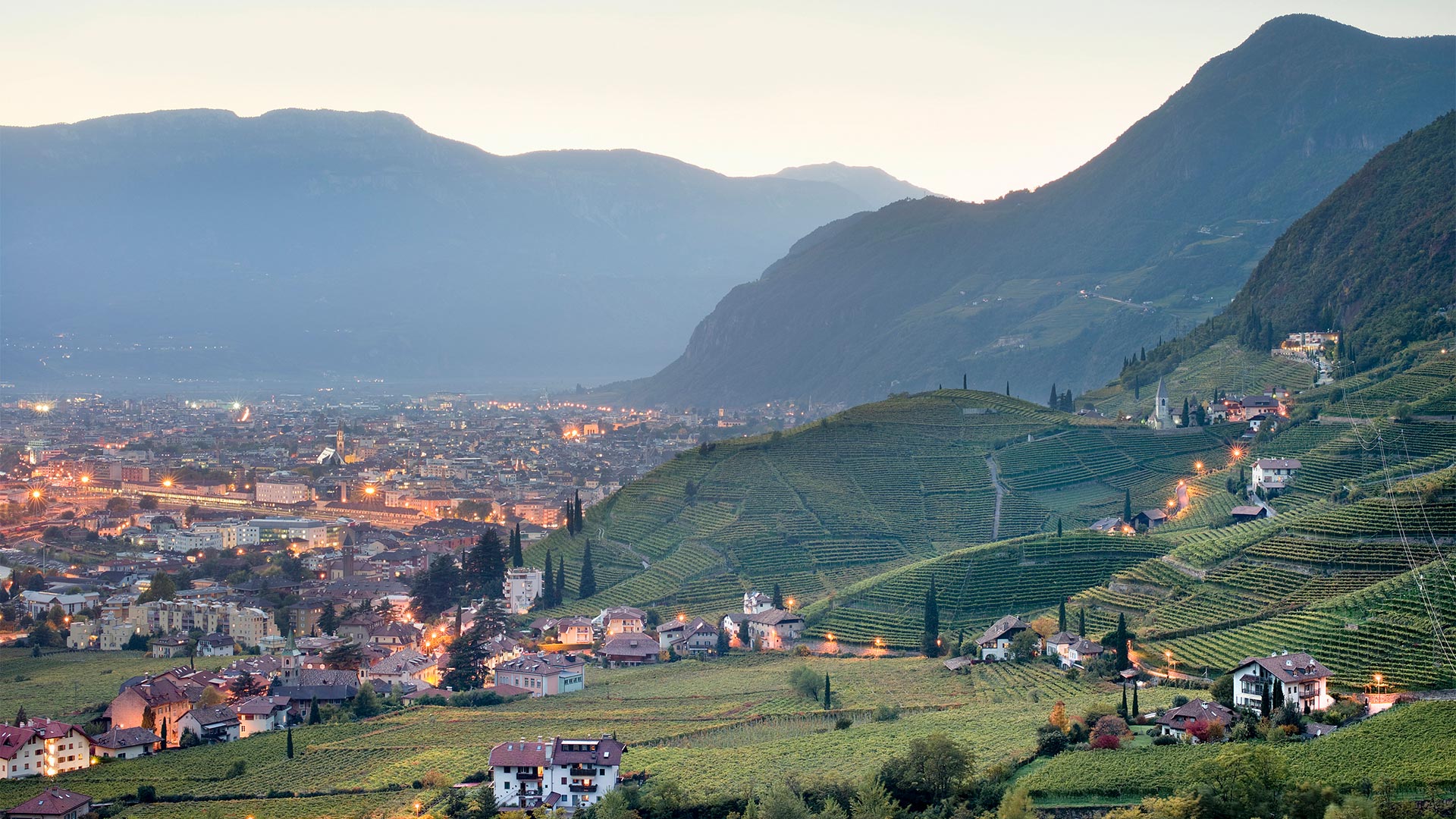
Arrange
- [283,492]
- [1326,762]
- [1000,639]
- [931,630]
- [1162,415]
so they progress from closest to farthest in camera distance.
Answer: [1326,762] → [1000,639] → [931,630] → [1162,415] → [283,492]

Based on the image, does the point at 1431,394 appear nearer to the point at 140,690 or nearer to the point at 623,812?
the point at 623,812

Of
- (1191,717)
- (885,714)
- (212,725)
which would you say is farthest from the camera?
(212,725)

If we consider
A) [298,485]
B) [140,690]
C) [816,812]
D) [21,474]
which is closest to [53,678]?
[140,690]

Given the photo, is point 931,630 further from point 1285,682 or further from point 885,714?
point 1285,682

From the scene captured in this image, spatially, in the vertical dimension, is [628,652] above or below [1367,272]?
below

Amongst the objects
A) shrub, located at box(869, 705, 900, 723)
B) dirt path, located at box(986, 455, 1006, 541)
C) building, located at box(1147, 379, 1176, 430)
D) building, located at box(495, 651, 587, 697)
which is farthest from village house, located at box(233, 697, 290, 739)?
building, located at box(1147, 379, 1176, 430)

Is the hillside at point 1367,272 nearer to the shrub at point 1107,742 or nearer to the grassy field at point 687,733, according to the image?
the grassy field at point 687,733

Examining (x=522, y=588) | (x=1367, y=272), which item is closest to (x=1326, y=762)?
(x=522, y=588)
